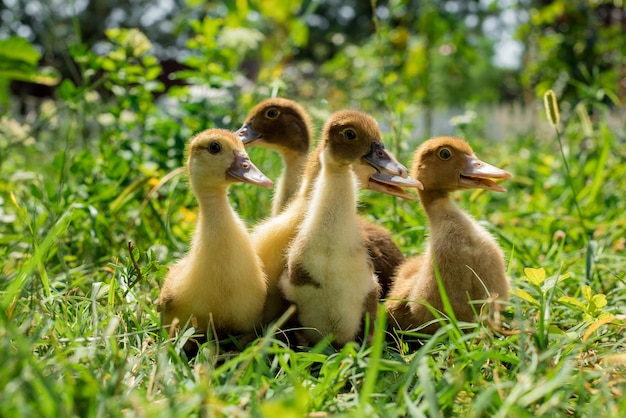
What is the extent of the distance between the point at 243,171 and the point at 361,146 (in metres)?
0.41

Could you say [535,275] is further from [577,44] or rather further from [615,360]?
[577,44]

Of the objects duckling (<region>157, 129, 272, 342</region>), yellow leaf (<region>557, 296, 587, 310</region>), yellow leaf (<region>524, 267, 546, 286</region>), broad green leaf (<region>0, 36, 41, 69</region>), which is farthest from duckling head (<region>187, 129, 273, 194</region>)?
broad green leaf (<region>0, 36, 41, 69</region>)

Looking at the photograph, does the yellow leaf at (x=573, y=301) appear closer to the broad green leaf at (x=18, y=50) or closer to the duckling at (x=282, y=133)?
the duckling at (x=282, y=133)

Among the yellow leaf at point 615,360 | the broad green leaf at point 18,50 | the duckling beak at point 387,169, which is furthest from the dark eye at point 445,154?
the broad green leaf at point 18,50

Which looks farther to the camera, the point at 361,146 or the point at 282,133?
the point at 282,133

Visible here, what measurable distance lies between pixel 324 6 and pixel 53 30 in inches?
985

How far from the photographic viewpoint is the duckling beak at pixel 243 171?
6.76 ft

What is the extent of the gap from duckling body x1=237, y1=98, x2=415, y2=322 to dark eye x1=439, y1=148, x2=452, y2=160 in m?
0.20

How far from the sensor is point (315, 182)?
2312 mm

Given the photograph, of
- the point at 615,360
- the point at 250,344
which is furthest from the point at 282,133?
the point at 615,360

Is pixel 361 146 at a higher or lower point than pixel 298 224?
higher

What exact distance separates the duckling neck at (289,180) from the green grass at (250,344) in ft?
1.92

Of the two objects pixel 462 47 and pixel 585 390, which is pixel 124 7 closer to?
pixel 462 47

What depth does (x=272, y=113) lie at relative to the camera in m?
2.77
